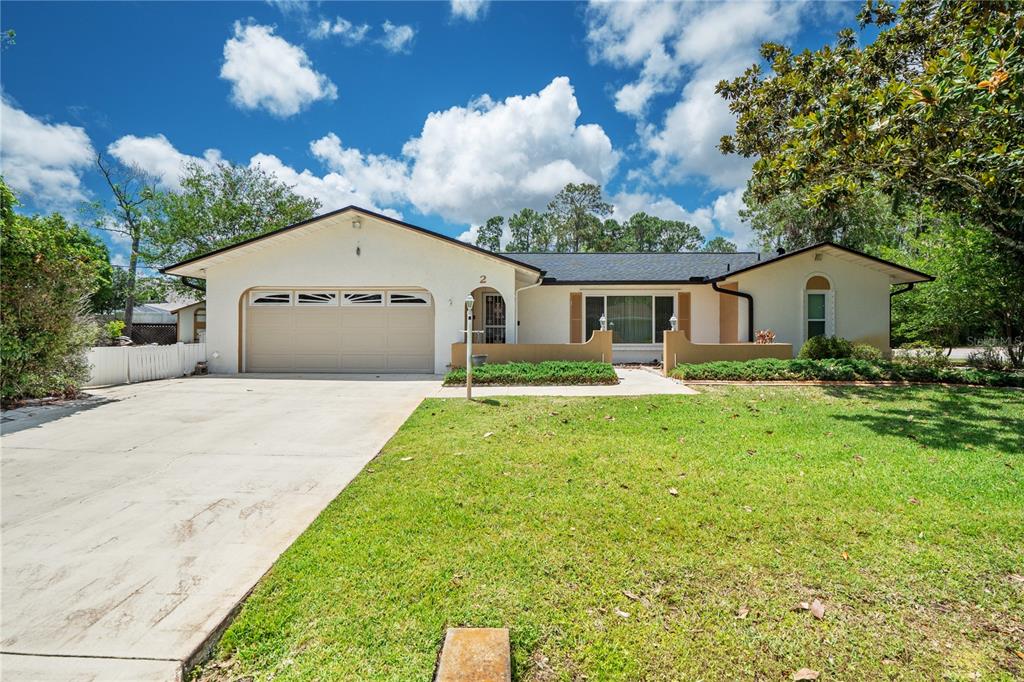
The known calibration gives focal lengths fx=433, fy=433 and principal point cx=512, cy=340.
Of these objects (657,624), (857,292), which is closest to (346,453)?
(657,624)

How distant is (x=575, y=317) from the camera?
53.6 feet

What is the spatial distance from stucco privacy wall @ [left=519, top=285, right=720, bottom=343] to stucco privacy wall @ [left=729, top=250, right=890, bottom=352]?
186cm

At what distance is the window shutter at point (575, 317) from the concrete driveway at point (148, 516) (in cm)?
Answer: 914

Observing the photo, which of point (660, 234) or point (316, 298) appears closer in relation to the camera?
point (316, 298)

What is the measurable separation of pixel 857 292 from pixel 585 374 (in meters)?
10.5

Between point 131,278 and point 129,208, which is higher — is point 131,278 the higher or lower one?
the lower one

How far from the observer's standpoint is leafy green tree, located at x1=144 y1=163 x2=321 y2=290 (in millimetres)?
24672

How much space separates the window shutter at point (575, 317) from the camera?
16.3m

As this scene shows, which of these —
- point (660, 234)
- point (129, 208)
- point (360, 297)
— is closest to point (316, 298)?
point (360, 297)

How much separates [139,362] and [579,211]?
40.6 meters

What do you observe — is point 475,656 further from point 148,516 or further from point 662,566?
point 148,516

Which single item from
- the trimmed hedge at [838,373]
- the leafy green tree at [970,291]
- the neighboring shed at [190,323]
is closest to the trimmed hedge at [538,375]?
the trimmed hedge at [838,373]

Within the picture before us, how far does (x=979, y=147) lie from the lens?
25.0ft

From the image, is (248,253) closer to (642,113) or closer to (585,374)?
(585,374)
